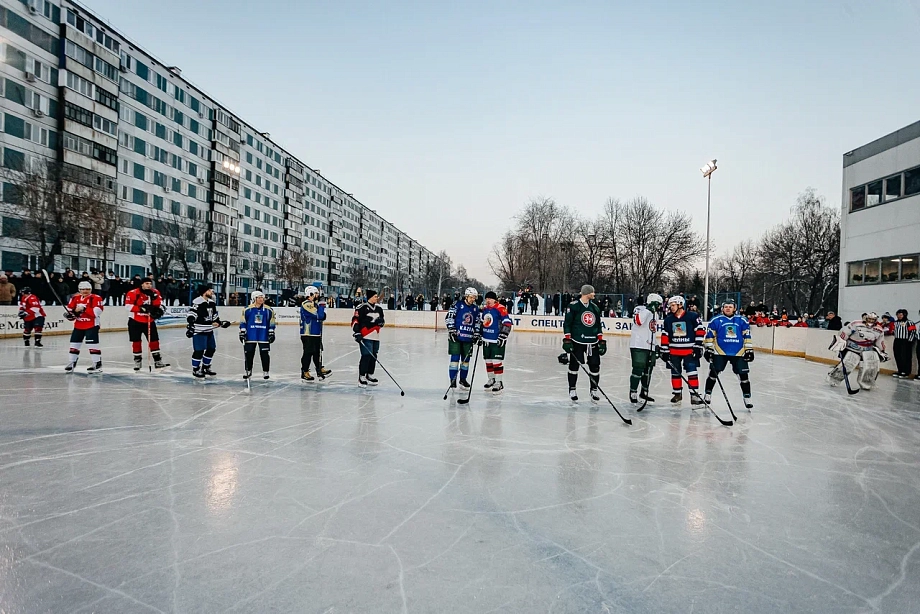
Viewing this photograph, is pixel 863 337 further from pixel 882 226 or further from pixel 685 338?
pixel 882 226

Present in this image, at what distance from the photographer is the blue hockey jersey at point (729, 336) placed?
7.98m

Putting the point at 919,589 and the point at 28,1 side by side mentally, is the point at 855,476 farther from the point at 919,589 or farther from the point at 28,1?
the point at 28,1

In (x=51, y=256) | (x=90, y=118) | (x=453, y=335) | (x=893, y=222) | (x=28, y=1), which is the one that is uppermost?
(x=28, y=1)

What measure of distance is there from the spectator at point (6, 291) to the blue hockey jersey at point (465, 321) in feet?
52.6

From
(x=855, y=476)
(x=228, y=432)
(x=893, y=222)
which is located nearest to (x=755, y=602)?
(x=855, y=476)

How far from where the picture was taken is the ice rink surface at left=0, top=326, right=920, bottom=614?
272 centimetres

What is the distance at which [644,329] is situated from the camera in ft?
26.6

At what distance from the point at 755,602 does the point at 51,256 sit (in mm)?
28407

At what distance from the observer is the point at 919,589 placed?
289cm

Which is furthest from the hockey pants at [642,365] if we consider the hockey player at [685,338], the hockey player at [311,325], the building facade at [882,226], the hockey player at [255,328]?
the building facade at [882,226]

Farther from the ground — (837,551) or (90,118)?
(90,118)

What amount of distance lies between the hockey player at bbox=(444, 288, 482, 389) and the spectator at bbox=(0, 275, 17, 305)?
16035 millimetres

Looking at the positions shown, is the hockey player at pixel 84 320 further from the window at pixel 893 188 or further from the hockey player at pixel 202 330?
the window at pixel 893 188

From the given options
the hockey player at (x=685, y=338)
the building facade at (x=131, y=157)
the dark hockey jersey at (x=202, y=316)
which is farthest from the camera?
the building facade at (x=131, y=157)
